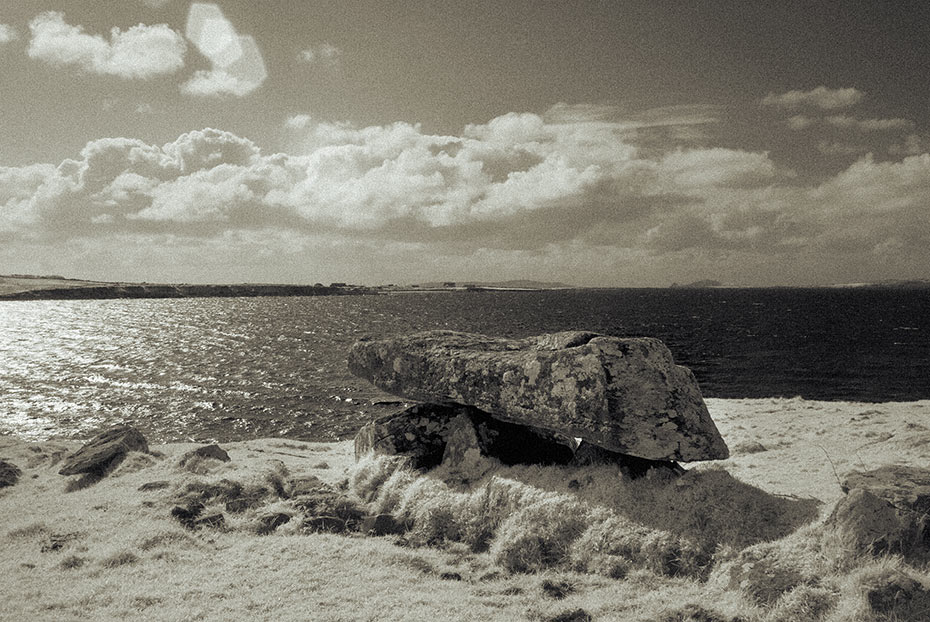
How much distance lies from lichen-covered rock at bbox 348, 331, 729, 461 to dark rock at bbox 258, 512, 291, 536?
16.8 feet

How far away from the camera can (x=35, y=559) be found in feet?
37.6

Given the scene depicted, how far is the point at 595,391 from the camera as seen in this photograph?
39.9 feet

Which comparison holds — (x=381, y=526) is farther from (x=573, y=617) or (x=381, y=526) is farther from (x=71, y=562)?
(x=71, y=562)

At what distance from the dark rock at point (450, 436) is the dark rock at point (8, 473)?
460 inches

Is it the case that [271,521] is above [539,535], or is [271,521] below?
below

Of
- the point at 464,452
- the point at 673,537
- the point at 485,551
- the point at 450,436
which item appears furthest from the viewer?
the point at 450,436

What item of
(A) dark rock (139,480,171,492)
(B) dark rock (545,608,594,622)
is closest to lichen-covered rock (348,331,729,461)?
(B) dark rock (545,608,594,622)

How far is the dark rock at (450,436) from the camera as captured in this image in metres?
14.8

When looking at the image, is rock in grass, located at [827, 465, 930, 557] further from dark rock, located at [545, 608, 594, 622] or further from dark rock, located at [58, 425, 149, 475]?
dark rock, located at [58, 425, 149, 475]

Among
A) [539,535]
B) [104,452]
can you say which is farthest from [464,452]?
[104,452]

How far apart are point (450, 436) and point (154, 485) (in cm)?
891

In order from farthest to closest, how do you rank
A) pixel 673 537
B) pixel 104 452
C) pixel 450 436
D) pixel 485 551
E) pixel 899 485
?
pixel 104 452
pixel 450 436
pixel 485 551
pixel 673 537
pixel 899 485

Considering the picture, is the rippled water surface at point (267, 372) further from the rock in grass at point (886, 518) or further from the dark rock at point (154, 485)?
the rock in grass at point (886, 518)

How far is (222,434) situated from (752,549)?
102ft
